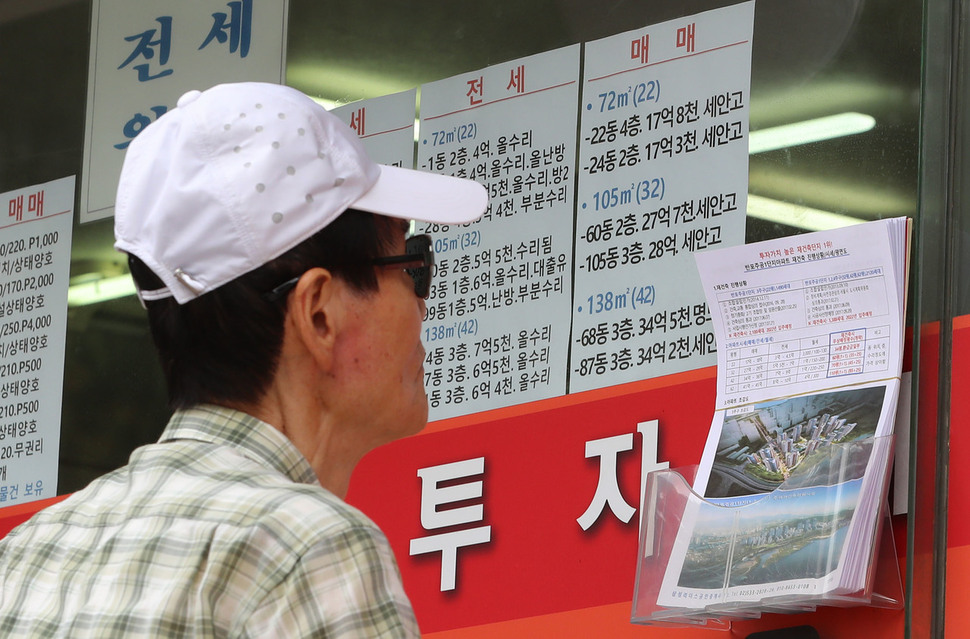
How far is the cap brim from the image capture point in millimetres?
1458

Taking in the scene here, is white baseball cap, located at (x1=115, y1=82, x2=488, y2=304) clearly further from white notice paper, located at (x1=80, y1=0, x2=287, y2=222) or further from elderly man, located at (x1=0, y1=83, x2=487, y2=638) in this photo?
white notice paper, located at (x1=80, y1=0, x2=287, y2=222)

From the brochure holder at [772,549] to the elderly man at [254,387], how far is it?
65 centimetres

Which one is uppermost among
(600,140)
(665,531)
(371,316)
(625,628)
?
(600,140)

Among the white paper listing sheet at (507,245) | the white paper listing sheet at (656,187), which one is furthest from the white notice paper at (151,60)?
the white paper listing sheet at (656,187)

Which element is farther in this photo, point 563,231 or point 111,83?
→ point 111,83

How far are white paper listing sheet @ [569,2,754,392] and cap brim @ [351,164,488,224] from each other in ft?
2.51

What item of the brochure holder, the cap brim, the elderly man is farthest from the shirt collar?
the brochure holder

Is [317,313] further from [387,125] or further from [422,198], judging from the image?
[387,125]

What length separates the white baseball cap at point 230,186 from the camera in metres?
1.37

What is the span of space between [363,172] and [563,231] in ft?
3.46

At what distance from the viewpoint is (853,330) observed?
82.2 inches

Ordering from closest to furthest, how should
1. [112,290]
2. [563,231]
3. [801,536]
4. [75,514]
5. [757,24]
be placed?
1. [75,514]
2. [801,536]
3. [757,24]
4. [563,231]
5. [112,290]

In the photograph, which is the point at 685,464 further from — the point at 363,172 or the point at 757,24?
the point at 363,172

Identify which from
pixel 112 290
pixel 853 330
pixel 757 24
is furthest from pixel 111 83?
pixel 853 330
